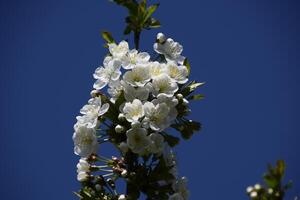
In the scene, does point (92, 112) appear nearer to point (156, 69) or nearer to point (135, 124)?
point (135, 124)

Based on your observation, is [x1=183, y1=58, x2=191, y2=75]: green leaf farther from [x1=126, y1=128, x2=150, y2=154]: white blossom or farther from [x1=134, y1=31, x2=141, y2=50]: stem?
[x1=126, y1=128, x2=150, y2=154]: white blossom

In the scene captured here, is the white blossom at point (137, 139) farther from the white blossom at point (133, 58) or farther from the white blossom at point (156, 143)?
the white blossom at point (133, 58)

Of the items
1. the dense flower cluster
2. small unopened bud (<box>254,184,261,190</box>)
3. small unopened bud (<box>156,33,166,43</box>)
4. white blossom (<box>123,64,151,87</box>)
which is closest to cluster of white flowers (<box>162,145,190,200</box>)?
the dense flower cluster

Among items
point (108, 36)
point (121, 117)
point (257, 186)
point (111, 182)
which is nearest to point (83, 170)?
point (111, 182)

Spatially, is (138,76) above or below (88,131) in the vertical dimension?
above

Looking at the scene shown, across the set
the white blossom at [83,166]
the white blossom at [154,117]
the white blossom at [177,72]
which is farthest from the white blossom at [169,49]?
the white blossom at [83,166]

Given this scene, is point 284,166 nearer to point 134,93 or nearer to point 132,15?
point 134,93

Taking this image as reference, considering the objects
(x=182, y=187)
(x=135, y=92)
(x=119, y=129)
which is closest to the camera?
(x=119, y=129)
